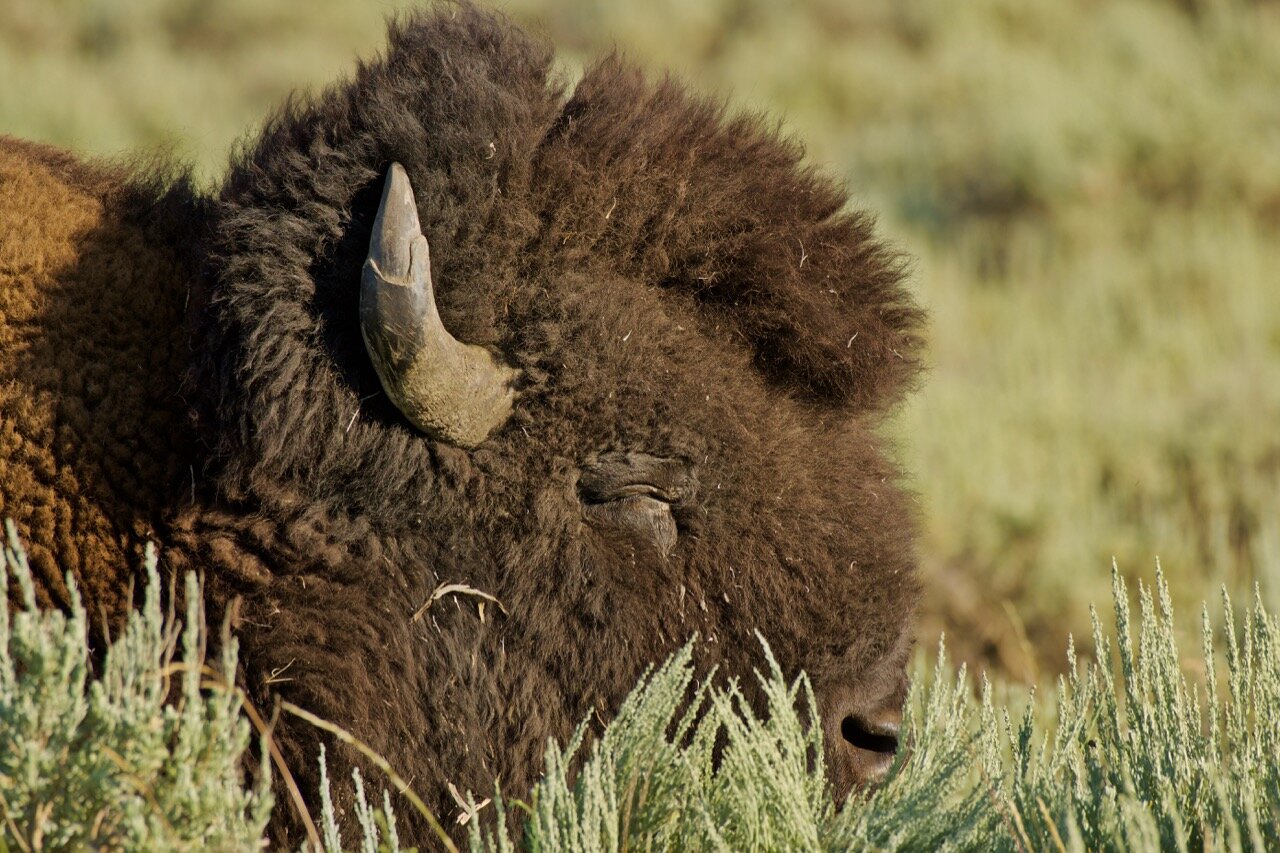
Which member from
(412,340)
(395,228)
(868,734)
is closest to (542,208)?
(395,228)

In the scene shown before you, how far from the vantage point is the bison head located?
10.1 ft

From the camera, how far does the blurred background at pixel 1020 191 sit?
884cm

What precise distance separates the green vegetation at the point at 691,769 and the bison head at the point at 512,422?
0.17 meters

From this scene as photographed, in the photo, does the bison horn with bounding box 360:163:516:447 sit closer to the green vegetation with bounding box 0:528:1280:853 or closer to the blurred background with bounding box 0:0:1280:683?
the green vegetation with bounding box 0:528:1280:853

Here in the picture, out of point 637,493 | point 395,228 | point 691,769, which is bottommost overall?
point 691,769

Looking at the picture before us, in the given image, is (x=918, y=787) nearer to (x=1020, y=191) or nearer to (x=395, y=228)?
(x=395, y=228)

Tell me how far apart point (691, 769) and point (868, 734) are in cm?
89

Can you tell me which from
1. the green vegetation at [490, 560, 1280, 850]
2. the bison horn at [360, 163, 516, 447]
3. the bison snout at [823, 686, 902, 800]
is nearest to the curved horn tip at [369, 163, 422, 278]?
the bison horn at [360, 163, 516, 447]

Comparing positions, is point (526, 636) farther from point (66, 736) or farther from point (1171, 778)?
point (1171, 778)

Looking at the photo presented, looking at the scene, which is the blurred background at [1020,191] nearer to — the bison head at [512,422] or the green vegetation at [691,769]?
the bison head at [512,422]

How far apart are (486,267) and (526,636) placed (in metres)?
0.91

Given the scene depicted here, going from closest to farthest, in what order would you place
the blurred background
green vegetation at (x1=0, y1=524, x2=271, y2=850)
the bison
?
1. green vegetation at (x1=0, y1=524, x2=271, y2=850)
2. the bison
3. the blurred background

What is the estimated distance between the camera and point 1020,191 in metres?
16.1

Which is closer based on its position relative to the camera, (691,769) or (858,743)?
(691,769)
